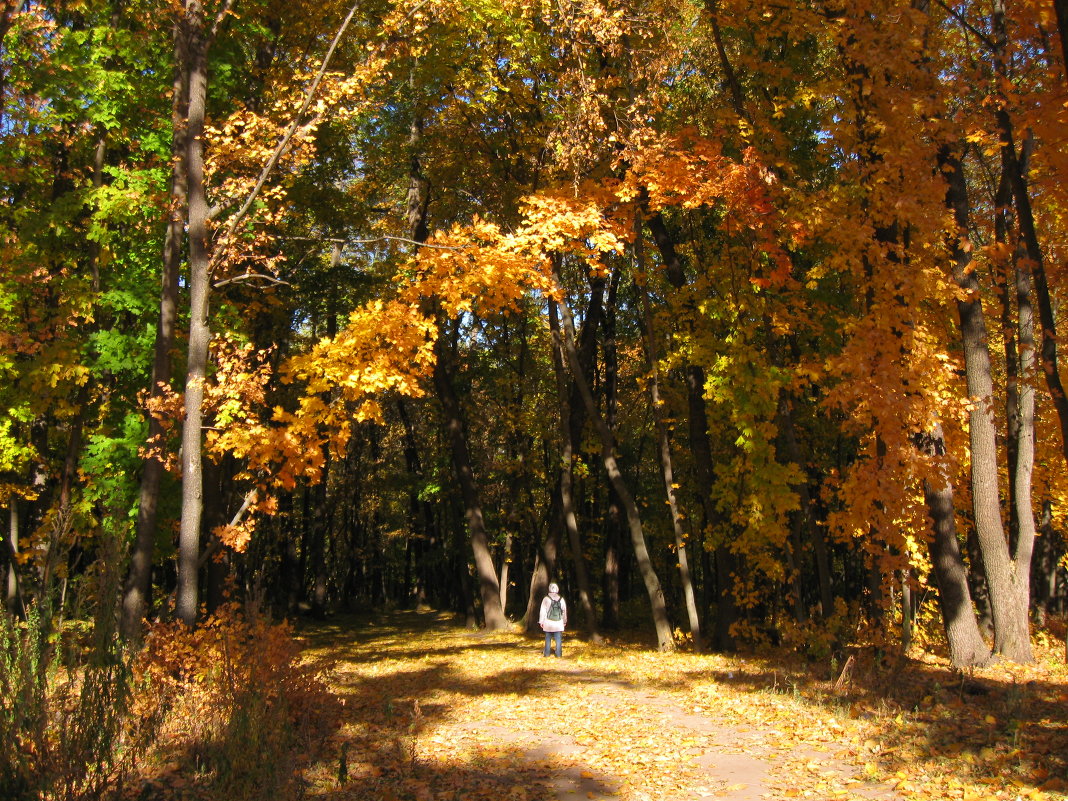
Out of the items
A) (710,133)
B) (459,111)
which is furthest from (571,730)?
(459,111)

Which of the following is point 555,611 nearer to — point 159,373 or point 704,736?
point 704,736

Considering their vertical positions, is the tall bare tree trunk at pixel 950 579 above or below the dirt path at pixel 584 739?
above

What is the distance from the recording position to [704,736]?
309 inches

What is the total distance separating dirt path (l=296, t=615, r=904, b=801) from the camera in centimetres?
614

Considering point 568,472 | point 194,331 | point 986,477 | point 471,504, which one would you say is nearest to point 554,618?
point 568,472

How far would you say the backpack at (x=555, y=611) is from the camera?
14.8 m

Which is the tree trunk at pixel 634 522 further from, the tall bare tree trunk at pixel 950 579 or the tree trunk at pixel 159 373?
the tree trunk at pixel 159 373

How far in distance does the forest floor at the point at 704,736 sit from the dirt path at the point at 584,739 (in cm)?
2

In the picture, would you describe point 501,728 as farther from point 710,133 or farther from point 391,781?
point 710,133

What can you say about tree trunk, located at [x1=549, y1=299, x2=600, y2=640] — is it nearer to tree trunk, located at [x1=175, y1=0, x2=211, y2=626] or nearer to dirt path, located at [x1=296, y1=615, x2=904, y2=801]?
dirt path, located at [x1=296, y1=615, x2=904, y2=801]

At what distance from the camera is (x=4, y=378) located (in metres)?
14.6

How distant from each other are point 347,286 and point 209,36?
1088 centimetres

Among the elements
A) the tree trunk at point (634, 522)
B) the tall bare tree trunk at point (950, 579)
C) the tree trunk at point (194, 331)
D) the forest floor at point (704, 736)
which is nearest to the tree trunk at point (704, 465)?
the tree trunk at point (634, 522)

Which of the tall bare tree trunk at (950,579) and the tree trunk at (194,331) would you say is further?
the tall bare tree trunk at (950,579)
